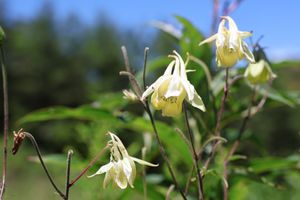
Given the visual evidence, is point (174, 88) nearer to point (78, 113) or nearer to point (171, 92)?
point (171, 92)

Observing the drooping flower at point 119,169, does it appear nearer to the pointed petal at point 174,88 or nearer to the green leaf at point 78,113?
the pointed petal at point 174,88

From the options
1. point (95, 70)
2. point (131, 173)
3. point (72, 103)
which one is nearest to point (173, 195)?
→ point (131, 173)

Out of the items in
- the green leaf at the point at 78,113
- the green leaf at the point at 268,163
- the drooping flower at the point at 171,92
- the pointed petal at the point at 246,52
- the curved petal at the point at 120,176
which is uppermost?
the pointed petal at the point at 246,52

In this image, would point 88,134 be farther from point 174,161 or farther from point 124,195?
point 124,195

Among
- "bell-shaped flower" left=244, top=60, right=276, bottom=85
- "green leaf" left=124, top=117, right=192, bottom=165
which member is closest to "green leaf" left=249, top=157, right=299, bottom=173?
"green leaf" left=124, top=117, right=192, bottom=165

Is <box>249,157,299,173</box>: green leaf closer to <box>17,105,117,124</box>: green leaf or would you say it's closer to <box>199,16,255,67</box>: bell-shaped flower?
<box>17,105,117,124</box>: green leaf

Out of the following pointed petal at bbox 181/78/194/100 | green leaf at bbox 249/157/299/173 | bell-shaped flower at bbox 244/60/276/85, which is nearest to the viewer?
pointed petal at bbox 181/78/194/100

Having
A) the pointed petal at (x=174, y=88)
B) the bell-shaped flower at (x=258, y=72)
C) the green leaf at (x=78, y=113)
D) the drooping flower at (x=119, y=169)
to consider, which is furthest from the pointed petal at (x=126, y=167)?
the green leaf at (x=78, y=113)

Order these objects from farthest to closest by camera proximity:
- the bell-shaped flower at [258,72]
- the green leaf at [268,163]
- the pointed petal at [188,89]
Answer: the green leaf at [268,163]
the bell-shaped flower at [258,72]
the pointed petal at [188,89]
